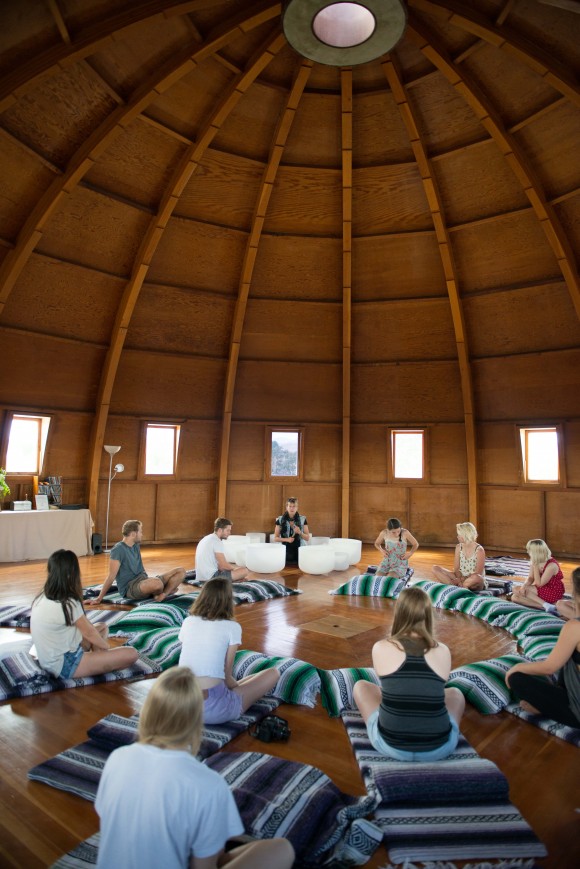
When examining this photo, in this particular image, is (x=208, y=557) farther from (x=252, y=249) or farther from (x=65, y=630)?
(x=252, y=249)

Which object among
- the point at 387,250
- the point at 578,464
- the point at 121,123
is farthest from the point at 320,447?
the point at 121,123

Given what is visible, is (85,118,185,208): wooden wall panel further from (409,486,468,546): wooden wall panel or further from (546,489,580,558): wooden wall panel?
(546,489,580,558): wooden wall panel

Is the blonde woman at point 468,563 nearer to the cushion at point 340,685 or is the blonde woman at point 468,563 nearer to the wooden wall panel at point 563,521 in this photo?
the cushion at point 340,685

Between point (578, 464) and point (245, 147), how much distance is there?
8237mm

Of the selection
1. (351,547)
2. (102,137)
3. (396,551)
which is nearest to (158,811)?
(396,551)

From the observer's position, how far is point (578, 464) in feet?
34.3

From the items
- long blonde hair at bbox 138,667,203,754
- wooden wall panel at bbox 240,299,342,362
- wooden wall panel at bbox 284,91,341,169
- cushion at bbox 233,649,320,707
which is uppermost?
wooden wall panel at bbox 284,91,341,169

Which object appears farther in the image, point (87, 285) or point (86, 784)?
point (87, 285)

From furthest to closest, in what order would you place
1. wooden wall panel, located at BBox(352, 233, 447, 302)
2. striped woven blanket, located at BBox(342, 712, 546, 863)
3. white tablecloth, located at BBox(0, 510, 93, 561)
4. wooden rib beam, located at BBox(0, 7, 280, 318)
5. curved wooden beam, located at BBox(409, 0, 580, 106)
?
1. wooden wall panel, located at BBox(352, 233, 447, 302)
2. white tablecloth, located at BBox(0, 510, 93, 561)
3. wooden rib beam, located at BBox(0, 7, 280, 318)
4. curved wooden beam, located at BBox(409, 0, 580, 106)
5. striped woven blanket, located at BBox(342, 712, 546, 863)

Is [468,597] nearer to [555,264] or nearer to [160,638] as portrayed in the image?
[160,638]

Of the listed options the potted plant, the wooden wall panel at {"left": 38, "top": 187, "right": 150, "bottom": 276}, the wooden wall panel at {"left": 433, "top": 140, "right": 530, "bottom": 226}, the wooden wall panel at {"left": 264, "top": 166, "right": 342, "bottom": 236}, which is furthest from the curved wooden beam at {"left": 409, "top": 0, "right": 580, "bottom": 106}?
the potted plant

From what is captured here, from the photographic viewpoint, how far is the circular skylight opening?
6234 mm

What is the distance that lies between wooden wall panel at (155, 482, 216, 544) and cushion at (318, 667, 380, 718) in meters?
7.83

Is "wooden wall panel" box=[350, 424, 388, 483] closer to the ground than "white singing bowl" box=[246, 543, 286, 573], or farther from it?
farther from it
